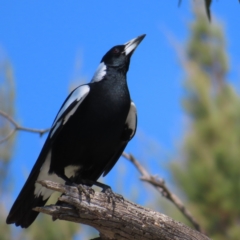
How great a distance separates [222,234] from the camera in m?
7.61

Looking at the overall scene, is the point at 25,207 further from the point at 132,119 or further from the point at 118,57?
the point at 118,57

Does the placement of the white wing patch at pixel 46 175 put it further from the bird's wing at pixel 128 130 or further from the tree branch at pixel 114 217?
the tree branch at pixel 114 217

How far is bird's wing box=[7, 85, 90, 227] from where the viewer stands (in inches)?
163

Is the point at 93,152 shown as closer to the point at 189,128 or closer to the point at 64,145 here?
the point at 64,145

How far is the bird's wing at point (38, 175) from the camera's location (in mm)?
4137

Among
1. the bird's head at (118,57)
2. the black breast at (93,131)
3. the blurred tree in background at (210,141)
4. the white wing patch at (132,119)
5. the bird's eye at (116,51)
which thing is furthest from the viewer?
the blurred tree in background at (210,141)

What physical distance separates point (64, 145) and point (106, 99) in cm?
40

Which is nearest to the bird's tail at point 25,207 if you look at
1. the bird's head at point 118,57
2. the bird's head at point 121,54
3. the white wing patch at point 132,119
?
the white wing patch at point 132,119

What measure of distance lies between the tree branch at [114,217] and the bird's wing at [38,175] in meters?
0.74

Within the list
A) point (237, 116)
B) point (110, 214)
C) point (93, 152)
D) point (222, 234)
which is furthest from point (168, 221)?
point (237, 116)

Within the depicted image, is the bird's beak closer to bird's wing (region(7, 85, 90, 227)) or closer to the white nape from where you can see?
the white nape

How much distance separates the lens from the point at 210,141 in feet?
27.1

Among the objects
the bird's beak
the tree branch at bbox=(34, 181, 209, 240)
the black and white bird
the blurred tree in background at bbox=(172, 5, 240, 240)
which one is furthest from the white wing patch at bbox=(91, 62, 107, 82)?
the blurred tree in background at bbox=(172, 5, 240, 240)

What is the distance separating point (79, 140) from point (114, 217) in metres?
0.82
